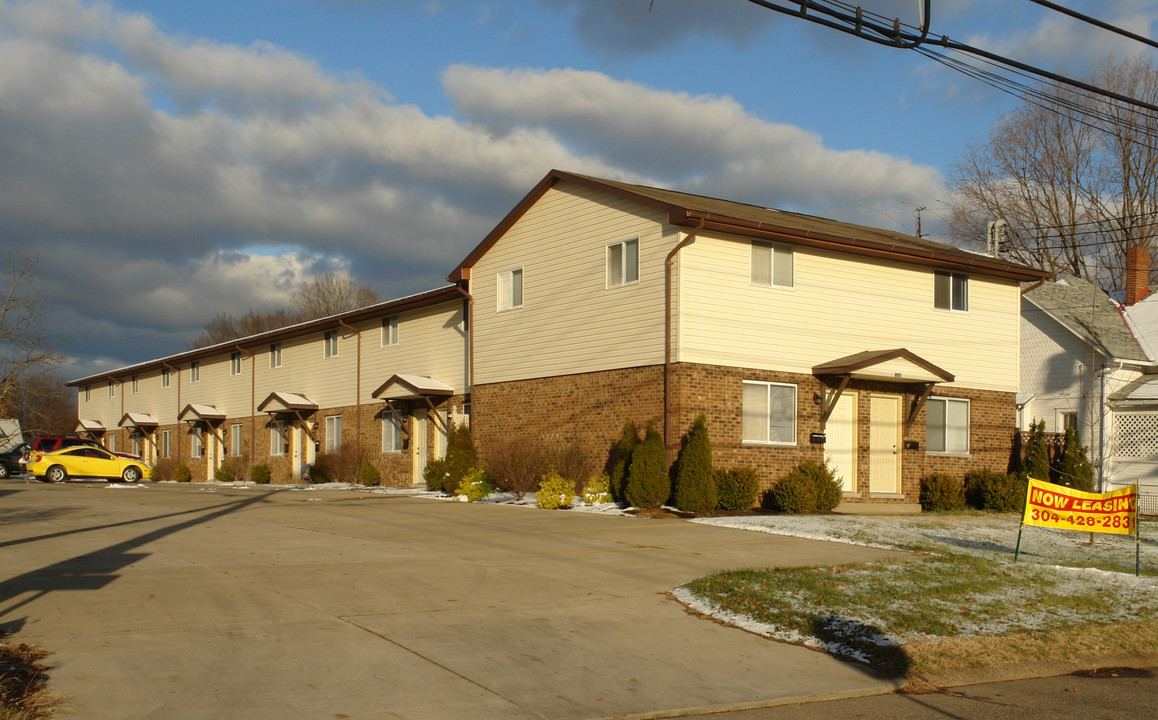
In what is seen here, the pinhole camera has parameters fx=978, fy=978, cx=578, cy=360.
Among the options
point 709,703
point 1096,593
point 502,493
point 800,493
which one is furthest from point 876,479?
point 709,703

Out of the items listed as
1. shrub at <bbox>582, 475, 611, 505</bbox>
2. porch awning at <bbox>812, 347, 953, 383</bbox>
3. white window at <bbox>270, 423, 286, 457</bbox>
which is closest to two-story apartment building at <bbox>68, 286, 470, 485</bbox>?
white window at <bbox>270, 423, 286, 457</bbox>

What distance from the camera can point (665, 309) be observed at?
1998 cm

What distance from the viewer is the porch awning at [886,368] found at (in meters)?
20.9

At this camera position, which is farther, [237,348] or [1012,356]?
[237,348]

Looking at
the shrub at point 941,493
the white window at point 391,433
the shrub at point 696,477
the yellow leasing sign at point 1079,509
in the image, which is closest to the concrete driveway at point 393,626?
the yellow leasing sign at point 1079,509

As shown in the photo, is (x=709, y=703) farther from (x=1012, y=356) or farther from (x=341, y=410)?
(x=341, y=410)

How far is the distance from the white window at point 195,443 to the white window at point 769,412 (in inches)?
1213

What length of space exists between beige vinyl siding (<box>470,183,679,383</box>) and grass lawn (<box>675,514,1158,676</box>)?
849cm

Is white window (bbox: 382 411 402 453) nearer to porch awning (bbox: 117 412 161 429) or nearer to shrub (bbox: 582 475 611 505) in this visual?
shrub (bbox: 582 475 611 505)

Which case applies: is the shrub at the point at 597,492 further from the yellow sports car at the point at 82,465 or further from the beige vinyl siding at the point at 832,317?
the yellow sports car at the point at 82,465

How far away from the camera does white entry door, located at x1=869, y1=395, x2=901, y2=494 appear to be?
22.4 m

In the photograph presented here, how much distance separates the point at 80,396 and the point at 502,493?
4515 cm

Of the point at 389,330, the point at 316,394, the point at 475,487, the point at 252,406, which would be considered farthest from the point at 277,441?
the point at 475,487

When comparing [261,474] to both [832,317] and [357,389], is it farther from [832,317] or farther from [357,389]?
[832,317]
